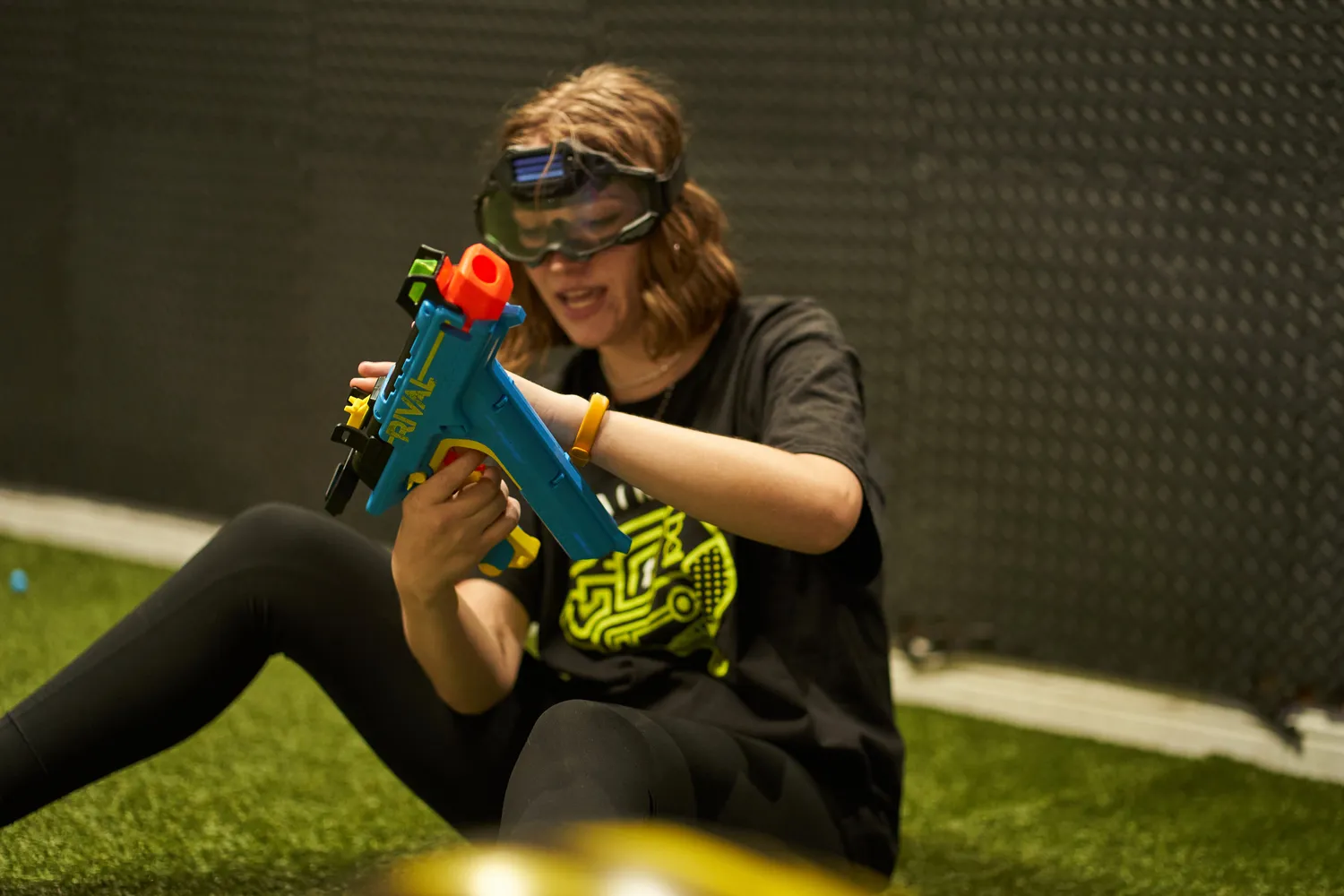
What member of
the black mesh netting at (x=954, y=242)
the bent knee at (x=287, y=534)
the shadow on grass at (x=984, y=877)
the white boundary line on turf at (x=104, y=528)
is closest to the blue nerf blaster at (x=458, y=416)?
the bent knee at (x=287, y=534)

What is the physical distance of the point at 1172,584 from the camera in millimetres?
2555

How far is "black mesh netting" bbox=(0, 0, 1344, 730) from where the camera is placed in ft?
7.95

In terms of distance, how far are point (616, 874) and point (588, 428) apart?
1.82 feet

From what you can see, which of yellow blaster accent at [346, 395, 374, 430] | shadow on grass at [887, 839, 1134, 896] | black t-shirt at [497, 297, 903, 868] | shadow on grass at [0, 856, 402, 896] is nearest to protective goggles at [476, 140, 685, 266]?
black t-shirt at [497, 297, 903, 868]

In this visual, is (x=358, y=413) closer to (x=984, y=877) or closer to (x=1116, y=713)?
(x=984, y=877)

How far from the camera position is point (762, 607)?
1.43m

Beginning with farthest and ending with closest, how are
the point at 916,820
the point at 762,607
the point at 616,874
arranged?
the point at 916,820 → the point at 762,607 → the point at 616,874

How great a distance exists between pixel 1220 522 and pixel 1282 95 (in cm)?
80

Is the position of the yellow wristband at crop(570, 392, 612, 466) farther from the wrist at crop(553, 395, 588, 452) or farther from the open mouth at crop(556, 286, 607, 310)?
the open mouth at crop(556, 286, 607, 310)

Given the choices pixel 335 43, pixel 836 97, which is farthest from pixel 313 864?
pixel 335 43

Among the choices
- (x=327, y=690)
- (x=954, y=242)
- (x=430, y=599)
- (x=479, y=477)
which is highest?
(x=479, y=477)

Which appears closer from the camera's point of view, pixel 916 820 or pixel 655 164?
pixel 655 164

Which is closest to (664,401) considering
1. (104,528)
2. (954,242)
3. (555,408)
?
(555,408)

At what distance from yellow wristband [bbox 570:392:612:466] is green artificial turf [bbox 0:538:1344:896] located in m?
0.80
